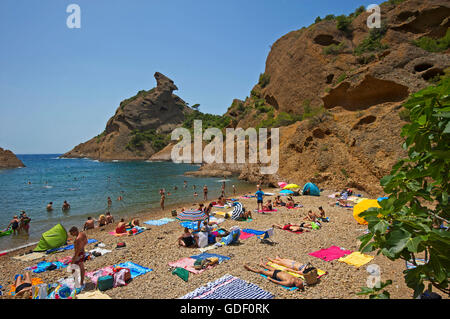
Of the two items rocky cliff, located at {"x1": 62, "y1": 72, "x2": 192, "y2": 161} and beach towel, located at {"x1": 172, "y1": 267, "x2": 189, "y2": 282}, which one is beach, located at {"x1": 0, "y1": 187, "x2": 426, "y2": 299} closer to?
beach towel, located at {"x1": 172, "y1": 267, "x2": 189, "y2": 282}

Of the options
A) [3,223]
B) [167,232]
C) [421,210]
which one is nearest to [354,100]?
[167,232]

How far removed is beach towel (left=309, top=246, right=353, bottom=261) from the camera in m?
7.45

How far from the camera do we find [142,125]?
322ft

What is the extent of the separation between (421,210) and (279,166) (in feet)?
79.8

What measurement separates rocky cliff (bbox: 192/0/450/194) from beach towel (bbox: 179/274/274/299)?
14514mm

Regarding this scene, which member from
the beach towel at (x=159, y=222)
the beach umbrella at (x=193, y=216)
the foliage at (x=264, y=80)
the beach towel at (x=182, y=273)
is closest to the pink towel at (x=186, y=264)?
the beach towel at (x=182, y=273)

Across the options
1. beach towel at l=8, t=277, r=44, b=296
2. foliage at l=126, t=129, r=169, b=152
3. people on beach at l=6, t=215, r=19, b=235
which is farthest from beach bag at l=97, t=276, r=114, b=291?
foliage at l=126, t=129, r=169, b=152

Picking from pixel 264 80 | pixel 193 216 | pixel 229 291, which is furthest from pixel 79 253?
pixel 264 80

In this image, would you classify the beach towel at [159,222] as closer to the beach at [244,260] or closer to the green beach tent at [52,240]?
the beach at [244,260]

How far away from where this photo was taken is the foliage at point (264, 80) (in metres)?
50.0

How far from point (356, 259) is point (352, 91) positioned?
1938 centimetres

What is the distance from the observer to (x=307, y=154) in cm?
2339
